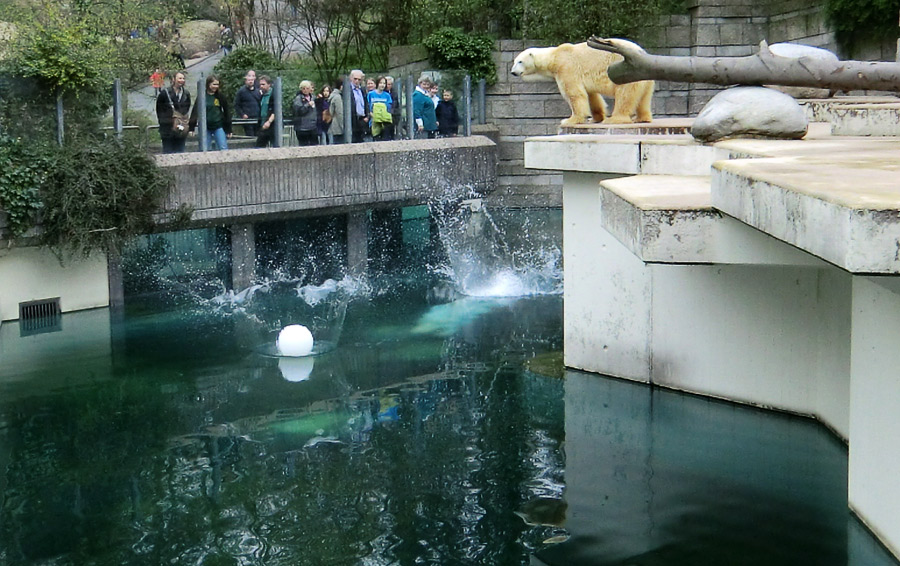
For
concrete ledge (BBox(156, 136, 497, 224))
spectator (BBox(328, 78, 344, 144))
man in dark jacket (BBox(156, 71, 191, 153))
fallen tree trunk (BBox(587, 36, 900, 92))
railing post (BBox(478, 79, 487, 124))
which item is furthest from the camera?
railing post (BBox(478, 79, 487, 124))

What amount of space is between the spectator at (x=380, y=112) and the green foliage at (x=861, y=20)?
693 cm

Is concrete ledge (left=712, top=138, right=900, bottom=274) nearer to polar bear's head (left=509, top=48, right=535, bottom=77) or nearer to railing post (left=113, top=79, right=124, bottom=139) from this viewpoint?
polar bear's head (left=509, top=48, right=535, bottom=77)

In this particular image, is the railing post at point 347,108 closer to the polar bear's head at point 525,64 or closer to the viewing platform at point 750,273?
the polar bear's head at point 525,64

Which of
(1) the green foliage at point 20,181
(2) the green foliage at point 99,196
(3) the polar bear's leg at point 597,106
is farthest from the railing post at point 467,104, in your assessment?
(1) the green foliage at point 20,181

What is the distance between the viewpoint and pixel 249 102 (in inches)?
602

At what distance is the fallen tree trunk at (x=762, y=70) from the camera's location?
8.45m

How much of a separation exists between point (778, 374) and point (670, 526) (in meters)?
2.65

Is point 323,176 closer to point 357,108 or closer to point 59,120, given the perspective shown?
point 357,108

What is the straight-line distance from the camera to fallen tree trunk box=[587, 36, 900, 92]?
8.45 meters

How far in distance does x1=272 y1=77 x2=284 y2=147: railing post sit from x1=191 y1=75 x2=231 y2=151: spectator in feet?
2.14

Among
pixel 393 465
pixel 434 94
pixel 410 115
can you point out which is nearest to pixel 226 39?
pixel 434 94

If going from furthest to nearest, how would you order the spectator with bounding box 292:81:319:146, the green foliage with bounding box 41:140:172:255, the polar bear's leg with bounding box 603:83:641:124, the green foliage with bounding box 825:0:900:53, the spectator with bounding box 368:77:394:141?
the green foliage with bounding box 825:0:900:53 < the spectator with bounding box 368:77:394:141 < the spectator with bounding box 292:81:319:146 < the green foliage with bounding box 41:140:172:255 < the polar bear's leg with bounding box 603:83:641:124

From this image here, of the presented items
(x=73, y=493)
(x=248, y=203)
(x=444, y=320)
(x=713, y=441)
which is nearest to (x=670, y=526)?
(x=713, y=441)

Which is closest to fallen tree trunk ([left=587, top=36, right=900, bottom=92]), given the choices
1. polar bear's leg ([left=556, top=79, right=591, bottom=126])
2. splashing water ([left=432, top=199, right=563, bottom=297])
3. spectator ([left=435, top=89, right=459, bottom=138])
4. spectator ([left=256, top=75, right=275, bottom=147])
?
polar bear's leg ([left=556, top=79, right=591, bottom=126])
